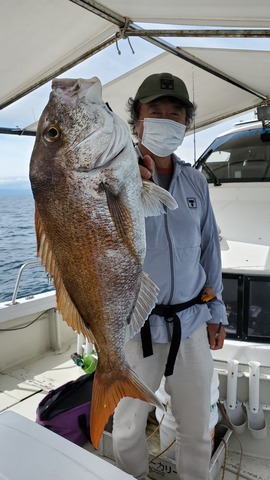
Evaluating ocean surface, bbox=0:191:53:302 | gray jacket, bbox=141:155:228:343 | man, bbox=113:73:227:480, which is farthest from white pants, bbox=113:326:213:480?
ocean surface, bbox=0:191:53:302

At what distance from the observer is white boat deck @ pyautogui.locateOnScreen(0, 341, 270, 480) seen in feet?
8.42

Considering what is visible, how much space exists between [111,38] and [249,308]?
2.56 metres

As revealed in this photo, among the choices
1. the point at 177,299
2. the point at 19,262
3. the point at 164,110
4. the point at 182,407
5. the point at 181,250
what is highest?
the point at 164,110

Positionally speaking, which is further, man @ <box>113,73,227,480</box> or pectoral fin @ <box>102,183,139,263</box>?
man @ <box>113,73,227,480</box>

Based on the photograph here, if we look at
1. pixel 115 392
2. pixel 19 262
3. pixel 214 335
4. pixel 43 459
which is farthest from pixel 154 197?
pixel 19 262

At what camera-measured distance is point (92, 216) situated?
1.14m

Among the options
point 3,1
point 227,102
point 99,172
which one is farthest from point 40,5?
point 227,102

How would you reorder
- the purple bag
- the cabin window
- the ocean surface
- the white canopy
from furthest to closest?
the ocean surface
the cabin window
the purple bag
the white canopy

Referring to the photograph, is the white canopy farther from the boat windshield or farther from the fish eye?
the fish eye

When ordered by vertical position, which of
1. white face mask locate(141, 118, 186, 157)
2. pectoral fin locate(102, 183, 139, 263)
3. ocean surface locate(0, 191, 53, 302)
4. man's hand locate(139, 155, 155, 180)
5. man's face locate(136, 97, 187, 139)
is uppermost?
man's face locate(136, 97, 187, 139)

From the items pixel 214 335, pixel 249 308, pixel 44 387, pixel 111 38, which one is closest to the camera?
pixel 214 335

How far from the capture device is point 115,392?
131cm

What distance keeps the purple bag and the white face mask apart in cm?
207

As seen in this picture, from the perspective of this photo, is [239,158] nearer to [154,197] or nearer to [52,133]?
[154,197]
